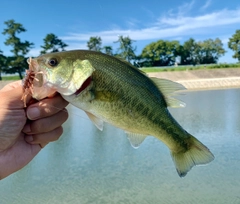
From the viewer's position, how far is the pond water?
7281 millimetres

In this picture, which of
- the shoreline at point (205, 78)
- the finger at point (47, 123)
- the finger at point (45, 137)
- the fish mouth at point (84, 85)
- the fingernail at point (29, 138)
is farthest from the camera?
the shoreline at point (205, 78)

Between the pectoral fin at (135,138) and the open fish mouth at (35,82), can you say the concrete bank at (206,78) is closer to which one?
the pectoral fin at (135,138)

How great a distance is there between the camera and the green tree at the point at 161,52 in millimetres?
74625

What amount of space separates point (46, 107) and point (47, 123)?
0.19m

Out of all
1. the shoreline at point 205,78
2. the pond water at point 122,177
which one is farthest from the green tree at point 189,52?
the pond water at point 122,177

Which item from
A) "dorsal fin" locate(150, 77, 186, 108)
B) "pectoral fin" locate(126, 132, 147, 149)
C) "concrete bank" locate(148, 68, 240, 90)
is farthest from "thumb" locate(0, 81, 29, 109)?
"concrete bank" locate(148, 68, 240, 90)

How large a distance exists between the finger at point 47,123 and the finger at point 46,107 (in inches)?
2.3

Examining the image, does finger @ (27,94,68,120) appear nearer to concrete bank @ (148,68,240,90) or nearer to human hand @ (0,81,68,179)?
human hand @ (0,81,68,179)

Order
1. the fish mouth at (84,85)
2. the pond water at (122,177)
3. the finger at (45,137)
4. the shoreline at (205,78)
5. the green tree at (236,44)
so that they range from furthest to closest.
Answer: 1. the green tree at (236,44)
2. the shoreline at (205,78)
3. the pond water at (122,177)
4. the finger at (45,137)
5. the fish mouth at (84,85)

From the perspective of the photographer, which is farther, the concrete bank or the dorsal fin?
the concrete bank

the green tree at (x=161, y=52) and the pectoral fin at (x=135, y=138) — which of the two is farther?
the green tree at (x=161, y=52)

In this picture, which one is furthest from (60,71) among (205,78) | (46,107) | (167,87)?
(205,78)

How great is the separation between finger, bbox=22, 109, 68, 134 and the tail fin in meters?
0.81

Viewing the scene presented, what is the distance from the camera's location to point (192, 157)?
2.01m
